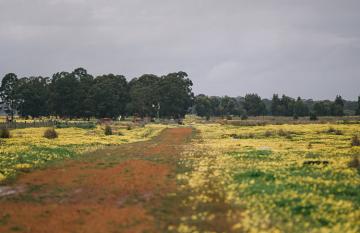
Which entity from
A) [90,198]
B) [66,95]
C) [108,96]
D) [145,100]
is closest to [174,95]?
[145,100]

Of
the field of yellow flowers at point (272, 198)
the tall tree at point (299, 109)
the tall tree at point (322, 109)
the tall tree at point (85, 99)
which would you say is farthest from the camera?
the tall tree at point (299, 109)

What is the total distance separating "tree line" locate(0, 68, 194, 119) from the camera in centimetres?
13325

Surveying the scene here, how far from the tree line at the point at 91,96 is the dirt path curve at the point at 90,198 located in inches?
4111

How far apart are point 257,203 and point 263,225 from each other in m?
3.01

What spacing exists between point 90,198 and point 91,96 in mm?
113676

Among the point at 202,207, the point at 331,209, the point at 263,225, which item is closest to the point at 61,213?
the point at 202,207

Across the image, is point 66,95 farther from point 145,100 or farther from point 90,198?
point 90,198

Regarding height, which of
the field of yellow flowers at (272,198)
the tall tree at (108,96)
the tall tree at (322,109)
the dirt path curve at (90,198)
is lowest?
the dirt path curve at (90,198)

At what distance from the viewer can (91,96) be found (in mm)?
130750

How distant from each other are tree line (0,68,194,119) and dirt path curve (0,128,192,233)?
343ft

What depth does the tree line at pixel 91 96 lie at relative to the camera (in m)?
133

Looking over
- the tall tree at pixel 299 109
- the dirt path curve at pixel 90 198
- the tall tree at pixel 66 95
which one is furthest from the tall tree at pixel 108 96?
the dirt path curve at pixel 90 198

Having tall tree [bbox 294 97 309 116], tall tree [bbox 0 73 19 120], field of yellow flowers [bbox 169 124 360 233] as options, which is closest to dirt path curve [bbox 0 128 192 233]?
field of yellow flowers [bbox 169 124 360 233]

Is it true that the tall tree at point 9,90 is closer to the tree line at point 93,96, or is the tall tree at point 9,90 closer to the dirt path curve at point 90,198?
the tree line at point 93,96
